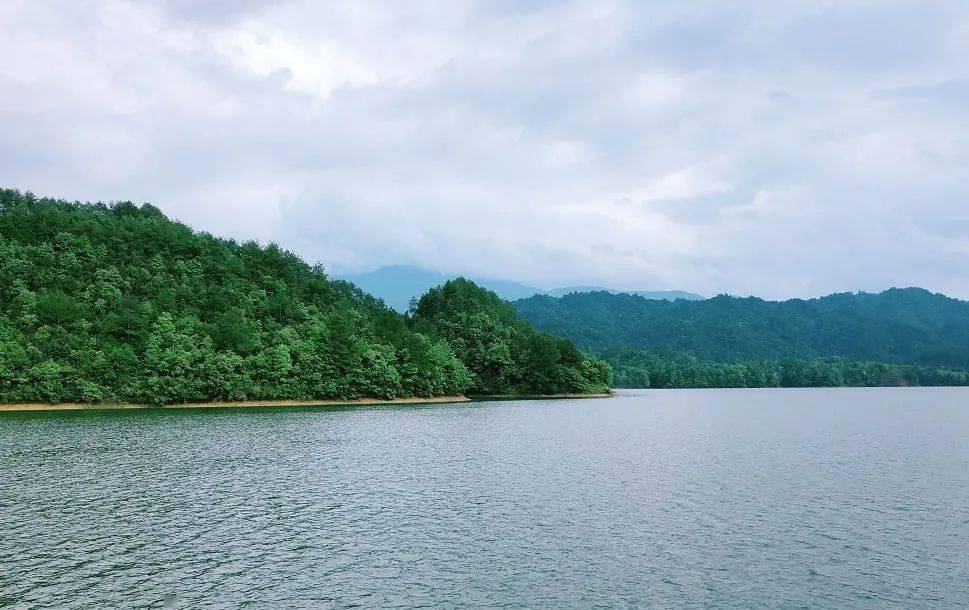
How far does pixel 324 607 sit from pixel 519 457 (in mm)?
39825

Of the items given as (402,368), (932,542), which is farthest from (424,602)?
(402,368)

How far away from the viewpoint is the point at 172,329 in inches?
5561

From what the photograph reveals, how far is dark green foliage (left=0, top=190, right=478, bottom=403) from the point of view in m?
129

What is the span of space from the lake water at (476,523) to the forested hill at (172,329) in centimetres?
6069

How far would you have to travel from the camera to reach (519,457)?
6262 centimetres

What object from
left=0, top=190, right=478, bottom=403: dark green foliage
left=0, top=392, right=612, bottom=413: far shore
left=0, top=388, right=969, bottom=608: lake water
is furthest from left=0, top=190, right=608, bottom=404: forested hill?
left=0, top=388, right=969, bottom=608: lake water

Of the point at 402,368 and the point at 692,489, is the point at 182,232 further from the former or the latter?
the point at 692,489

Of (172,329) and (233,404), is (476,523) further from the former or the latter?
(172,329)

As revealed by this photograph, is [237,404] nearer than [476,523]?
No

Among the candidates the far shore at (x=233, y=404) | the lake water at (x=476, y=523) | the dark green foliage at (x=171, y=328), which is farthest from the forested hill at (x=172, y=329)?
the lake water at (x=476, y=523)

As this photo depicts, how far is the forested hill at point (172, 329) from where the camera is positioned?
129250 mm

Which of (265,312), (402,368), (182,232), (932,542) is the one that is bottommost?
(932,542)

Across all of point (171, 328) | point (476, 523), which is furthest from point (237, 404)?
point (476, 523)

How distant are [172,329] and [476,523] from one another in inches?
4853
